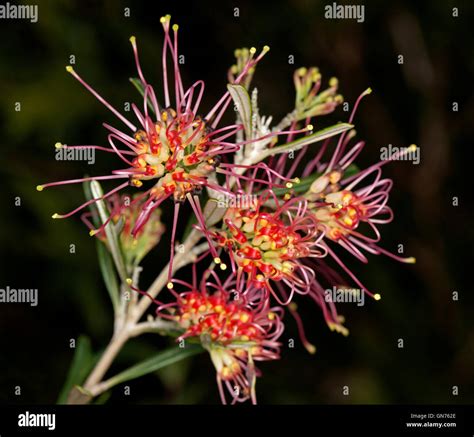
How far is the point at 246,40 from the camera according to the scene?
15.5 ft

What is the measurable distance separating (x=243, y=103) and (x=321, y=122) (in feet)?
9.43

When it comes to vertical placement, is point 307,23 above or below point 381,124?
above

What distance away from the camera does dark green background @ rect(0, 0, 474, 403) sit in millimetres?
4148

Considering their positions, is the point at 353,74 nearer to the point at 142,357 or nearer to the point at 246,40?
the point at 246,40

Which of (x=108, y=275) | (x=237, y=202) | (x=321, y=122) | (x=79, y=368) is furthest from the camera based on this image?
(x=321, y=122)

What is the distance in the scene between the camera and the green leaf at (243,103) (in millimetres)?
1840

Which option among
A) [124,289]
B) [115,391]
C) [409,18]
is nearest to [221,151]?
[124,289]

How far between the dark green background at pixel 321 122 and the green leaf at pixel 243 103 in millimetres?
2270

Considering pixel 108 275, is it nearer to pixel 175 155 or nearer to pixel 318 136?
pixel 175 155

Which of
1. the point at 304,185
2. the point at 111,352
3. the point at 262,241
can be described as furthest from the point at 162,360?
the point at 304,185

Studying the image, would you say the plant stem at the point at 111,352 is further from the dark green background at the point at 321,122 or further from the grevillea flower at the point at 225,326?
the dark green background at the point at 321,122

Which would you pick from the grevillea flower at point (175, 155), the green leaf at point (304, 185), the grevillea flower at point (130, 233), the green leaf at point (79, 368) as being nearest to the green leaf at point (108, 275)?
the grevillea flower at point (130, 233)

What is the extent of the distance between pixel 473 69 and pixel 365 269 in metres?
1.75

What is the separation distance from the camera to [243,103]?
1.91 m
